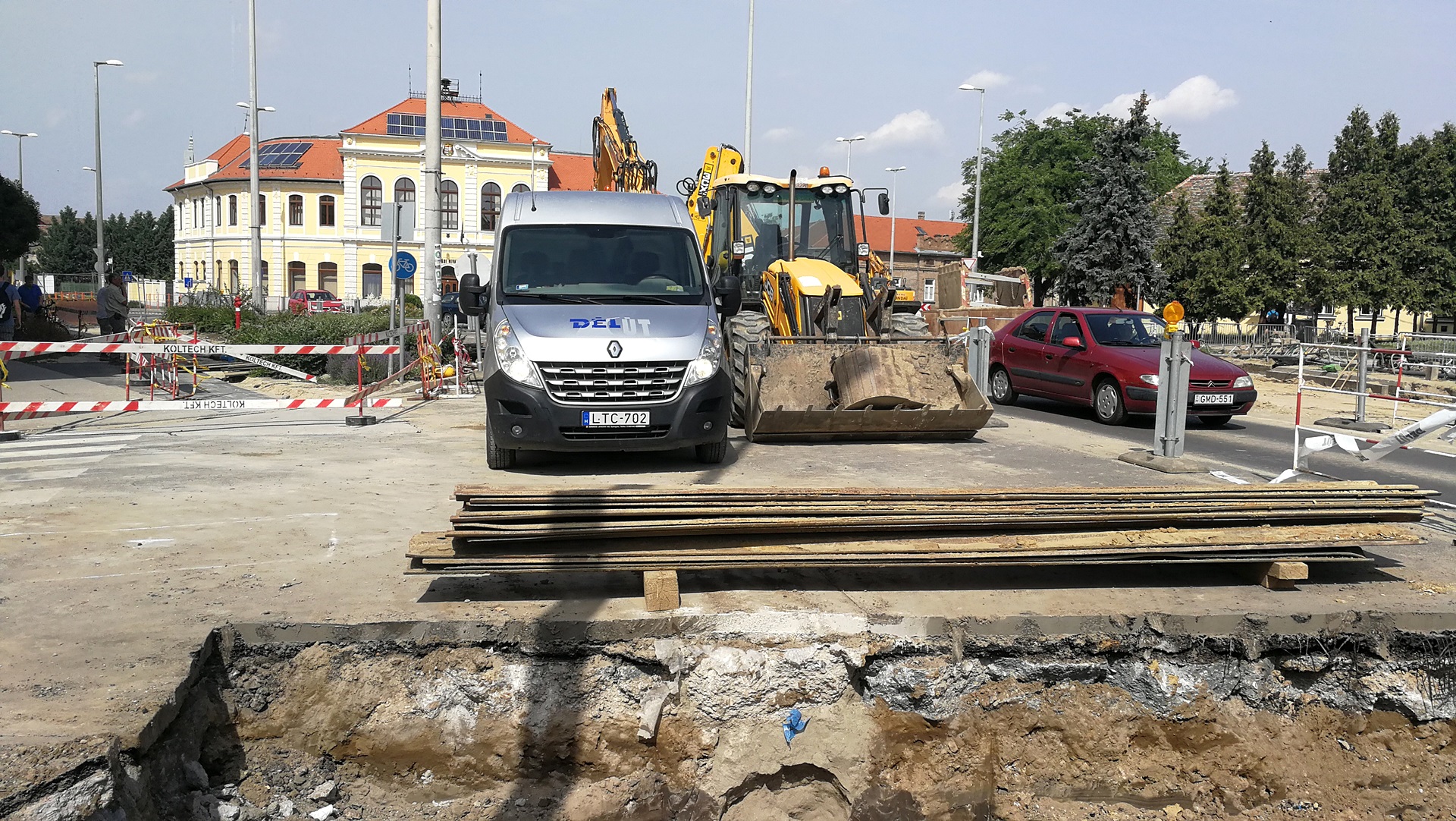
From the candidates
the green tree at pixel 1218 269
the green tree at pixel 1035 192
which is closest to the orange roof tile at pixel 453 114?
the green tree at pixel 1035 192

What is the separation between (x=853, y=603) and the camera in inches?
215

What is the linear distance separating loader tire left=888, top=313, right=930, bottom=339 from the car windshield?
3.83m

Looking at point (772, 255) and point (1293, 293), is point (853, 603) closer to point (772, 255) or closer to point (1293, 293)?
point (772, 255)

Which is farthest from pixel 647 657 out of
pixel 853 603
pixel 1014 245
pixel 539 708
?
pixel 1014 245

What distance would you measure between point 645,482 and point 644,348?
3.59ft

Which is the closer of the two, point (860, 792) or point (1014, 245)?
point (860, 792)

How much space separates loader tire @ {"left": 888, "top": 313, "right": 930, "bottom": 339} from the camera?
12.4 metres

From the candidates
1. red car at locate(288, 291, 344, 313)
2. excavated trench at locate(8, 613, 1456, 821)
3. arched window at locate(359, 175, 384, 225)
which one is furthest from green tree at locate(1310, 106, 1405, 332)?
arched window at locate(359, 175, 384, 225)

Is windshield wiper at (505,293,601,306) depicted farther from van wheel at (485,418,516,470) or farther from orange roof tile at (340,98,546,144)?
orange roof tile at (340,98,546,144)

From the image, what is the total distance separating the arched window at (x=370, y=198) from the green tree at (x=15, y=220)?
28130 millimetres

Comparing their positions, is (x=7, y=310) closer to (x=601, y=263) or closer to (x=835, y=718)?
(x=601, y=263)

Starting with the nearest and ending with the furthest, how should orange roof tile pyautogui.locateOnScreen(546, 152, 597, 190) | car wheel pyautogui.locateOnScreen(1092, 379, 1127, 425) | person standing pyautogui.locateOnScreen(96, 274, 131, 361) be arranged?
car wheel pyautogui.locateOnScreen(1092, 379, 1127, 425)
person standing pyautogui.locateOnScreen(96, 274, 131, 361)
orange roof tile pyautogui.locateOnScreen(546, 152, 597, 190)

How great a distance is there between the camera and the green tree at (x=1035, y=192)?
5266 cm

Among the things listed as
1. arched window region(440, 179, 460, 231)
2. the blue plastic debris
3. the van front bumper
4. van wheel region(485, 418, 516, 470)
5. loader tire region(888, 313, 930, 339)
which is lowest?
the blue plastic debris
